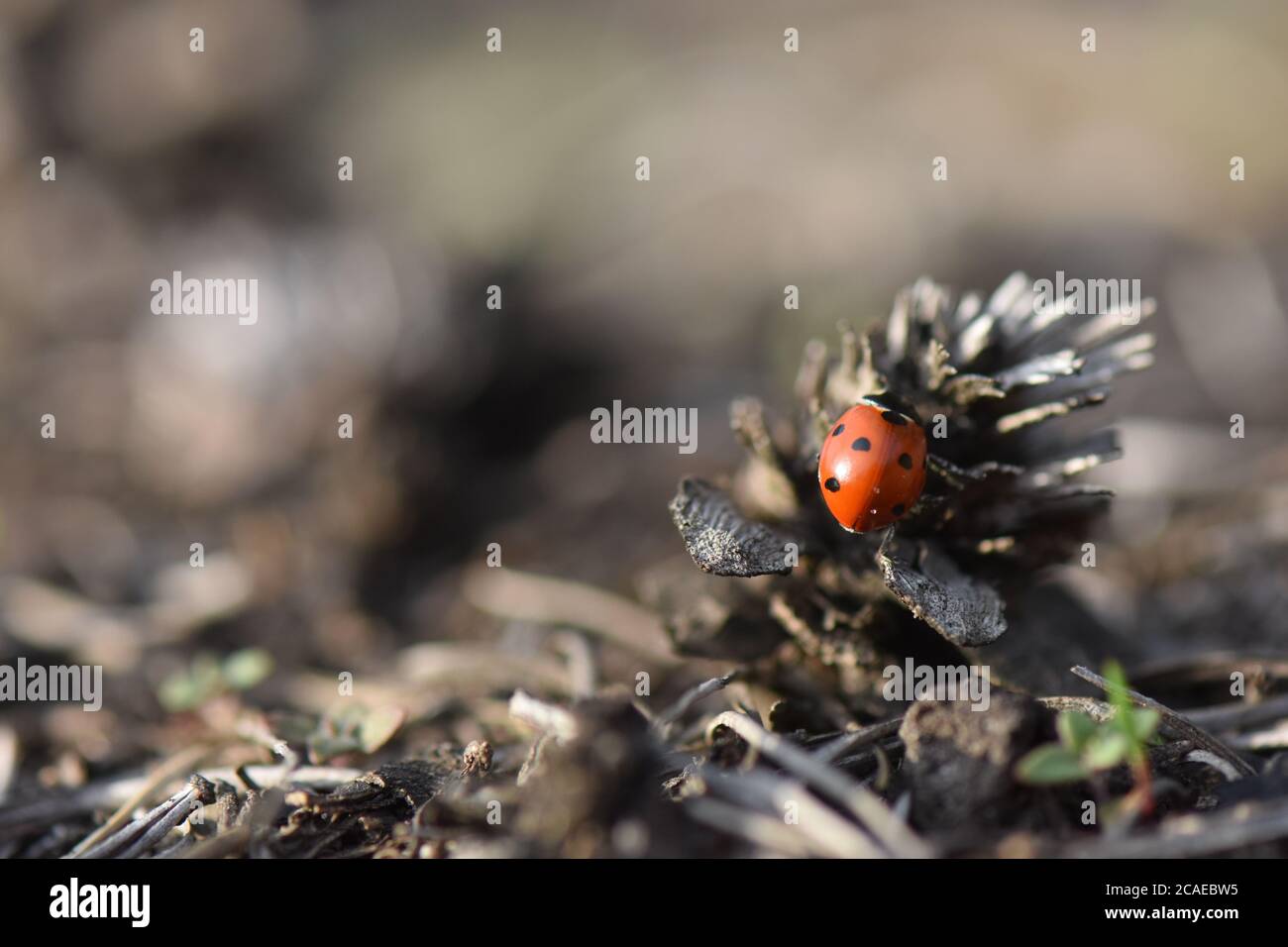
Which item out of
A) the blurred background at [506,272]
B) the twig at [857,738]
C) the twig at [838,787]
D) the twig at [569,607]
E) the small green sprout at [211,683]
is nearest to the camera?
the twig at [838,787]

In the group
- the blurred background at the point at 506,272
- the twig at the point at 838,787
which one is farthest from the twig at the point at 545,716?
the blurred background at the point at 506,272

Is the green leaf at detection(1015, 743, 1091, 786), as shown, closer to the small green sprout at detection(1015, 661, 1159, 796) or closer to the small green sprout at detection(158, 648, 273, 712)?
the small green sprout at detection(1015, 661, 1159, 796)

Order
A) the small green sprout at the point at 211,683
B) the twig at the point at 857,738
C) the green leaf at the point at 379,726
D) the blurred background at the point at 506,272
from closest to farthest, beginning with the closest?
the twig at the point at 857,738
the green leaf at the point at 379,726
the small green sprout at the point at 211,683
the blurred background at the point at 506,272

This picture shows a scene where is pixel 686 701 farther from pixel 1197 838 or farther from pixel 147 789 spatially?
pixel 147 789

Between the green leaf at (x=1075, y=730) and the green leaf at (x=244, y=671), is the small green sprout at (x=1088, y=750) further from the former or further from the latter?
the green leaf at (x=244, y=671)

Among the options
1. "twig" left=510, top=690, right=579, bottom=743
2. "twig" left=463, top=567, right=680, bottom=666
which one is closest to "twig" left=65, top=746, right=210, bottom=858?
"twig" left=510, top=690, right=579, bottom=743


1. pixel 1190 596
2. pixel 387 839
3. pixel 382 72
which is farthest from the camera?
pixel 382 72

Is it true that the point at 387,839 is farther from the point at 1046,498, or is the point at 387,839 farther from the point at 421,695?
the point at 1046,498
